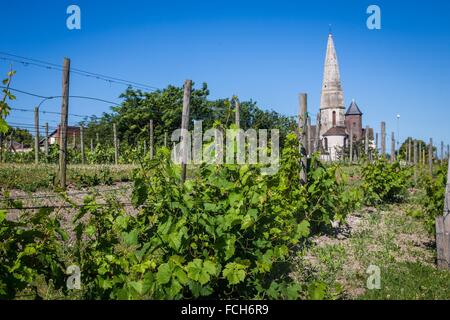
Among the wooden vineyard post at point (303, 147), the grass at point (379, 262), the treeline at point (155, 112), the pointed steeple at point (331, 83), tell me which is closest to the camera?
the grass at point (379, 262)

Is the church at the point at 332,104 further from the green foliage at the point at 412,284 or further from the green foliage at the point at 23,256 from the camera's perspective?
the green foliage at the point at 23,256

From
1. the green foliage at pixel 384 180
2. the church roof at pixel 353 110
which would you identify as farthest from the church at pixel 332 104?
the green foliage at pixel 384 180

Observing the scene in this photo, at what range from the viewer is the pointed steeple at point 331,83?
223ft

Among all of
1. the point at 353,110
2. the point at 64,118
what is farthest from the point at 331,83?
the point at 64,118

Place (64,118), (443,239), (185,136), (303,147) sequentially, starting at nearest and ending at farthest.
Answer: (443,239) → (185,136) → (303,147) → (64,118)

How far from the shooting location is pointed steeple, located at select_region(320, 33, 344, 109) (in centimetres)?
6800

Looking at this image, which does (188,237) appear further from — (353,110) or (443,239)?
(353,110)

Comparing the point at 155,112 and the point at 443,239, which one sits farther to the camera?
the point at 155,112

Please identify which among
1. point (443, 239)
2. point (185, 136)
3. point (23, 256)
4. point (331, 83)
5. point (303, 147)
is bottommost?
point (443, 239)

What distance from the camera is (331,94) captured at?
71.0 meters

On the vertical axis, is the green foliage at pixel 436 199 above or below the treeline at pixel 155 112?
below

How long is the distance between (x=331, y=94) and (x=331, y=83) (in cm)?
197

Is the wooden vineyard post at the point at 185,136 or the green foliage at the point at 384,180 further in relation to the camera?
the green foliage at the point at 384,180
